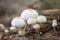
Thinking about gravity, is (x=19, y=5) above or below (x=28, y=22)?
above

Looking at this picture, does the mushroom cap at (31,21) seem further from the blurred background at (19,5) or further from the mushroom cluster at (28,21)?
the blurred background at (19,5)

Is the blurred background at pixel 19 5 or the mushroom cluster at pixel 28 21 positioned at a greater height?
the blurred background at pixel 19 5

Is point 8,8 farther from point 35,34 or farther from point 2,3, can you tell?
point 35,34

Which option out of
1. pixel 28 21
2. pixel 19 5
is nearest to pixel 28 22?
pixel 28 21

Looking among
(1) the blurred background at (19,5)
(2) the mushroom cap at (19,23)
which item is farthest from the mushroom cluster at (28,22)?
(1) the blurred background at (19,5)

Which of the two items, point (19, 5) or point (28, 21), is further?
point (19, 5)

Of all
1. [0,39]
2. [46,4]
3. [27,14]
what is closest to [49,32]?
[27,14]

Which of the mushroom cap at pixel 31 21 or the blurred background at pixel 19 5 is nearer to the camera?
the mushroom cap at pixel 31 21

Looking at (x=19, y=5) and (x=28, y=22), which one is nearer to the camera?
(x=28, y=22)

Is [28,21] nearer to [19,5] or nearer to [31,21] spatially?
[31,21]

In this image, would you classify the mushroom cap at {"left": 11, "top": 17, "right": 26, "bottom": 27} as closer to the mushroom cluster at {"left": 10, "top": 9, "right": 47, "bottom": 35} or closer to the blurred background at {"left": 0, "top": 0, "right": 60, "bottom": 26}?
the mushroom cluster at {"left": 10, "top": 9, "right": 47, "bottom": 35}

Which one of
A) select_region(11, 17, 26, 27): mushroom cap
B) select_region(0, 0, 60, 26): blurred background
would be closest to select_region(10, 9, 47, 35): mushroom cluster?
select_region(11, 17, 26, 27): mushroom cap
